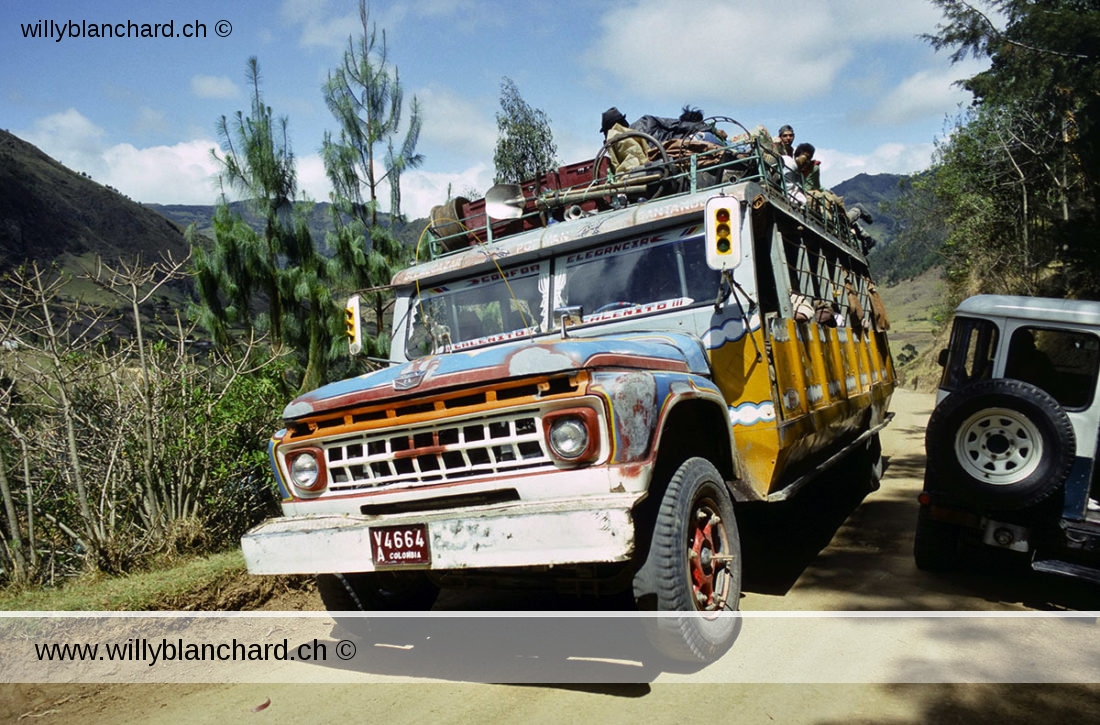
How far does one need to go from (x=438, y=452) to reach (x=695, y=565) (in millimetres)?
1326

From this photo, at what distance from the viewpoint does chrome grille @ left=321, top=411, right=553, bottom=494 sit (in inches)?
130

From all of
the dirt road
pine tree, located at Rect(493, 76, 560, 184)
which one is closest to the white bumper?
the dirt road

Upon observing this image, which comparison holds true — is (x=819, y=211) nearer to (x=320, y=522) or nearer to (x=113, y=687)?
(x=320, y=522)

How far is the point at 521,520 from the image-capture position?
300 cm

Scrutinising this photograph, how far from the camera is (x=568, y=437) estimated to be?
319 centimetres

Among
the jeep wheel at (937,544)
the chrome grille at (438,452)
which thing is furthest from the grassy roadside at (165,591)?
the jeep wheel at (937,544)

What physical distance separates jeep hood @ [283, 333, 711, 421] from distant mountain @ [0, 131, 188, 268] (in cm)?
5002

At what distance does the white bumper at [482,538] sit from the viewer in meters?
2.91

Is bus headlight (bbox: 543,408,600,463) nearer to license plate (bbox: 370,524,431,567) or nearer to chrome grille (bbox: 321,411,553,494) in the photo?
chrome grille (bbox: 321,411,553,494)

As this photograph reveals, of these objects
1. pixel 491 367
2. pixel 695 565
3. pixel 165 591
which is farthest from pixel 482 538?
pixel 165 591

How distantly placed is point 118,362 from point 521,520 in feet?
13.3

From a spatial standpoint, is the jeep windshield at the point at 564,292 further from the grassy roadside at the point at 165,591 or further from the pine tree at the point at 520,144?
the pine tree at the point at 520,144

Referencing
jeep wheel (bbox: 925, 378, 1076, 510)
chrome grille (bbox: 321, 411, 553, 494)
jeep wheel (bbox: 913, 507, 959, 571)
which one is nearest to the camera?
chrome grille (bbox: 321, 411, 553, 494)

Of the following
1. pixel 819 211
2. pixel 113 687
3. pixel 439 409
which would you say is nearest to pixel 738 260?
pixel 439 409
